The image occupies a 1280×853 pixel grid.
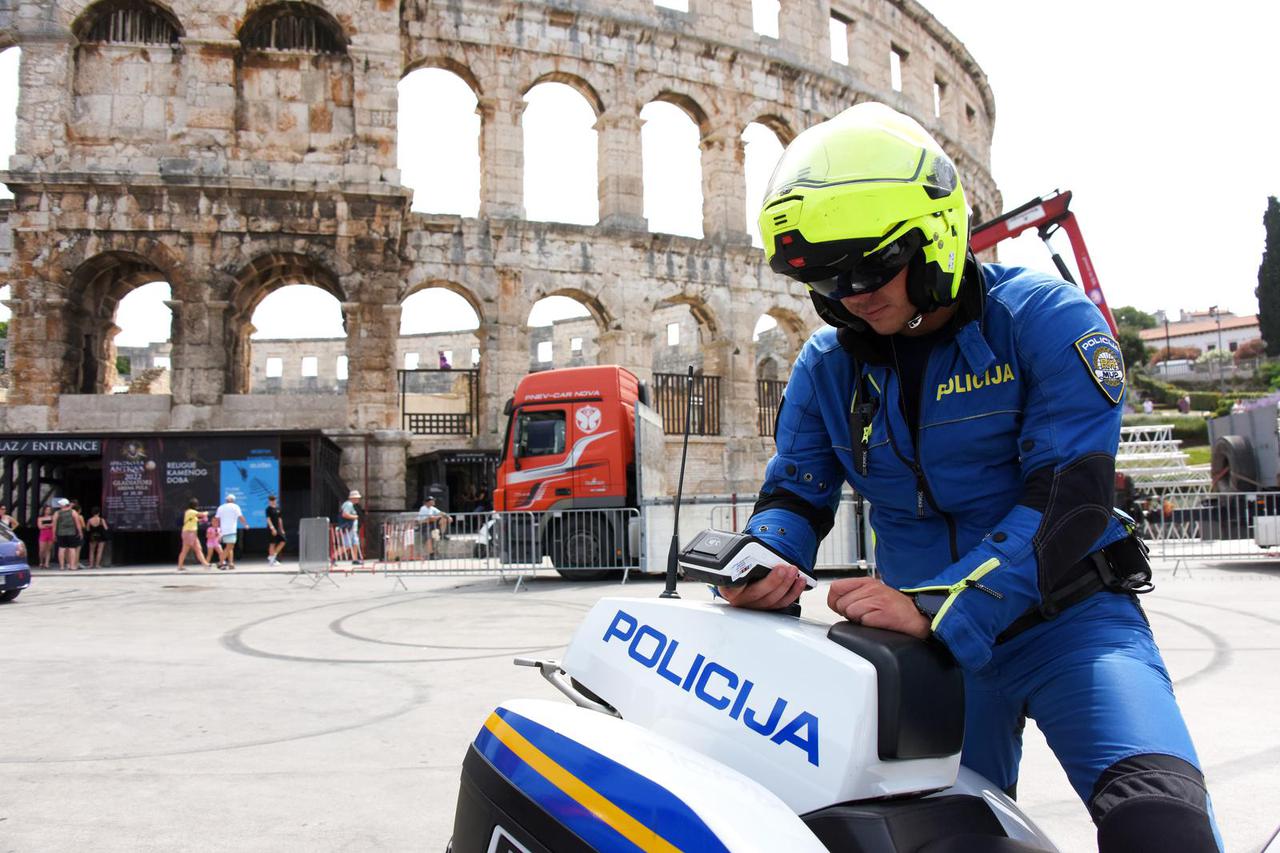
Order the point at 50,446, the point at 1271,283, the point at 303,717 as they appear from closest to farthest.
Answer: the point at 303,717
the point at 50,446
the point at 1271,283

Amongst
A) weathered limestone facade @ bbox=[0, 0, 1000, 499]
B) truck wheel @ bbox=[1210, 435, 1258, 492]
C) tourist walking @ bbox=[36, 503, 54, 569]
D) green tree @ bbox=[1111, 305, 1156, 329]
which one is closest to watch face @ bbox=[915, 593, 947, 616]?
truck wheel @ bbox=[1210, 435, 1258, 492]

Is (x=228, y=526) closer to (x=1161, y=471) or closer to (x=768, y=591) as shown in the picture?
(x=768, y=591)

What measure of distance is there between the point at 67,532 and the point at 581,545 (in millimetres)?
9573

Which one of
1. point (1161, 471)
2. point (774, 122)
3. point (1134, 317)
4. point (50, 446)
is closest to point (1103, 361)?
point (50, 446)

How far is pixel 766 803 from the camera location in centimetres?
127

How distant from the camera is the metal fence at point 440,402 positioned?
24.7 metres

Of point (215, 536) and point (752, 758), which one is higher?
point (752, 758)

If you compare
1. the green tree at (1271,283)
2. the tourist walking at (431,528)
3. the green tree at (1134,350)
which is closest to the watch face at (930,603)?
the tourist walking at (431,528)

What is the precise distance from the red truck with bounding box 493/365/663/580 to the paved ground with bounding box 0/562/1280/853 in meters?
3.67

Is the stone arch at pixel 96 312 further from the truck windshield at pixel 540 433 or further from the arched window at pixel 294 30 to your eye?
the truck windshield at pixel 540 433

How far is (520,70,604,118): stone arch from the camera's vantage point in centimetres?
2411

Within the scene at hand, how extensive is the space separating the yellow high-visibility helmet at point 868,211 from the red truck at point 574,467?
1187 cm

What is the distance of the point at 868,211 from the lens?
62.9 inches

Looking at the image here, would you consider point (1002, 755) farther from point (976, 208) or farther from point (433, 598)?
point (976, 208)
